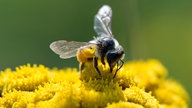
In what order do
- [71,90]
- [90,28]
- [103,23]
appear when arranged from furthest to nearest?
[90,28] < [103,23] < [71,90]

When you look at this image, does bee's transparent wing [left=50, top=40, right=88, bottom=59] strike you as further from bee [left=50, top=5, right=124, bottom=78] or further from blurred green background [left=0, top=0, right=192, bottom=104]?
blurred green background [left=0, top=0, right=192, bottom=104]

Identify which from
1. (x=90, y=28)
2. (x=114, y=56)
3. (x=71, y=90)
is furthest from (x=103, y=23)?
(x=90, y=28)

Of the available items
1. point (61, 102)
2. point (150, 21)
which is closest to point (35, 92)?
point (61, 102)

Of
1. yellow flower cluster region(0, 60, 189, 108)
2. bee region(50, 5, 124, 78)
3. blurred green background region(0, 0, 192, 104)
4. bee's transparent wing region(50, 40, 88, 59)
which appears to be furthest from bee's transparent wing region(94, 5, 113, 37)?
blurred green background region(0, 0, 192, 104)

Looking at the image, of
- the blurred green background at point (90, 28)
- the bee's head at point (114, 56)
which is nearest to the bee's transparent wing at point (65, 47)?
the bee's head at point (114, 56)

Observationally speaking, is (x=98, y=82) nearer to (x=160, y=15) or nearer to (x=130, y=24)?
(x=130, y=24)

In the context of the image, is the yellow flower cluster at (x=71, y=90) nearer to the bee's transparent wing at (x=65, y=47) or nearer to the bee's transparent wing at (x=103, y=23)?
the bee's transparent wing at (x=65, y=47)

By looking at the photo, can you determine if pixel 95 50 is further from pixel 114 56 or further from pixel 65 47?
pixel 65 47
